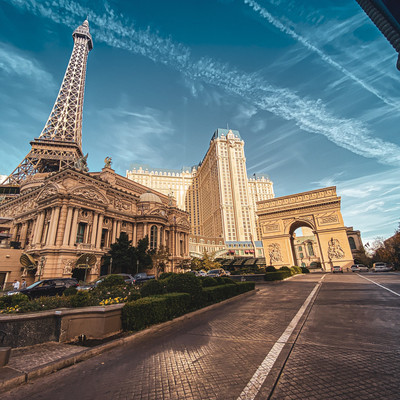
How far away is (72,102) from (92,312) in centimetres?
8047

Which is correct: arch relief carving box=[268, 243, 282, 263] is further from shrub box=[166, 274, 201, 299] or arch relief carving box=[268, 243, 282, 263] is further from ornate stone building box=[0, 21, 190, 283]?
shrub box=[166, 274, 201, 299]

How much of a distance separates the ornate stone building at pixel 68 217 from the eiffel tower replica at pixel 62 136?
0.84 ft

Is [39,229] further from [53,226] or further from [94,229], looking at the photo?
[94,229]

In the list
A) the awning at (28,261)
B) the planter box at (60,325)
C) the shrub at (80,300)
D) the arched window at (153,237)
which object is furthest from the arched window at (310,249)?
the planter box at (60,325)

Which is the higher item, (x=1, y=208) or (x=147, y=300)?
(x=1, y=208)

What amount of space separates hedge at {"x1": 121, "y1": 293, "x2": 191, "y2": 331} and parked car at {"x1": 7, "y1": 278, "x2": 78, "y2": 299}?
34.6ft

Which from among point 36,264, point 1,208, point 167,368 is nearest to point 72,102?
point 1,208

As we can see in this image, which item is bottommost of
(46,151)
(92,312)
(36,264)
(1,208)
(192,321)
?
(192,321)

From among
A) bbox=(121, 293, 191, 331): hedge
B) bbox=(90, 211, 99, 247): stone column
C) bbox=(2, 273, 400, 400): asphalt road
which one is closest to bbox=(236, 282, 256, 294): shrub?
bbox=(121, 293, 191, 331): hedge

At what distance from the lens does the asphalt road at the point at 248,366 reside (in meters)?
3.46

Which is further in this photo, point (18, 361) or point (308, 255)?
point (308, 255)

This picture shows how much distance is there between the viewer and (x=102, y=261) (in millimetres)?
32062

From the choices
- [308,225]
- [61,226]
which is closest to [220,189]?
[308,225]

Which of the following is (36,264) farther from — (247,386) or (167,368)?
(247,386)
